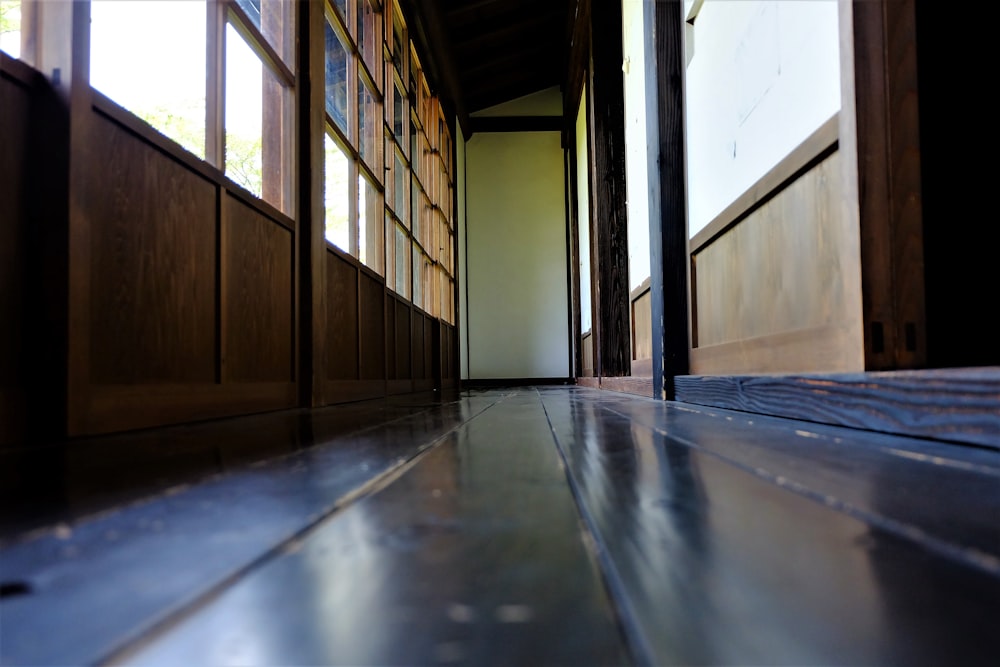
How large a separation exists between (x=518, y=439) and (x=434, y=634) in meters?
0.62

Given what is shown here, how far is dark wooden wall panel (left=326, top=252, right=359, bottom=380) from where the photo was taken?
233cm

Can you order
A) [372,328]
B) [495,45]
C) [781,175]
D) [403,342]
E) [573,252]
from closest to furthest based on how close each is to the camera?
[781,175], [372,328], [403,342], [495,45], [573,252]

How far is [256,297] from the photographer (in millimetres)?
1735

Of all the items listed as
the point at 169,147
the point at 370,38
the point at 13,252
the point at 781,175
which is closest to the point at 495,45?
the point at 370,38

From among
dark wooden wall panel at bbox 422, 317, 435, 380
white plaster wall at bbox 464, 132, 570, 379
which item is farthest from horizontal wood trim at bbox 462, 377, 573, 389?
dark wooden wall panel at bbox 422, 317, 435, 380

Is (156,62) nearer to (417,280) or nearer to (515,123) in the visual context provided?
(417,280)

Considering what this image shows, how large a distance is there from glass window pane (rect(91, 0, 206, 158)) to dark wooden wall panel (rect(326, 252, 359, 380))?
0.89 m

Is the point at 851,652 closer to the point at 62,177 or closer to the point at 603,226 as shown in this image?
the point at 62,177

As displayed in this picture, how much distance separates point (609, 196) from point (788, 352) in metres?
2.83

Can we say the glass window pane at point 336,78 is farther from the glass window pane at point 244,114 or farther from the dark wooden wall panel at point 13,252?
the dark wooden wall panel at point 13,252

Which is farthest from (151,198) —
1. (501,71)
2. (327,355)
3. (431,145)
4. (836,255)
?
(501,71)

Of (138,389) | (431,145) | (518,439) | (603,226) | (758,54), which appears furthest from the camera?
(431,145)

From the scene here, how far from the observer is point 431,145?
5000 mm

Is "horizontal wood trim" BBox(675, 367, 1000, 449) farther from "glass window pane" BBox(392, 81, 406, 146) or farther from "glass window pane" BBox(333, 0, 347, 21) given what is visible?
"glass window pane" BBox(392, 81, 406, 146)
